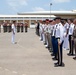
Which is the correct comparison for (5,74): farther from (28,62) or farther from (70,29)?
(70,29)

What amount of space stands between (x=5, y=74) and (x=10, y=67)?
1.35m

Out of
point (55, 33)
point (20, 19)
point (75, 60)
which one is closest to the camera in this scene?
point (55, 33)

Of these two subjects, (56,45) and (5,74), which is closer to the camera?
(5,74)

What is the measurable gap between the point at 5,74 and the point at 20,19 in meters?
76.6

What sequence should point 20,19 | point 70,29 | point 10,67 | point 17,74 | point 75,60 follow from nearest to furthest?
point 17,74, point 10,67, point 75,60, point 70,29, point 20,19

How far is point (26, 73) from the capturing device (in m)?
9.53

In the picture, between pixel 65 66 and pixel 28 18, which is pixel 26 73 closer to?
pixel 65 66

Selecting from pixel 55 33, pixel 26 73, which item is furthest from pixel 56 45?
pixel 26 73

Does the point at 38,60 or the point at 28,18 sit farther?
the point at 28,18

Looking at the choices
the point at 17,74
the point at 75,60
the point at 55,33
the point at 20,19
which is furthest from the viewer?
the point at 20,19

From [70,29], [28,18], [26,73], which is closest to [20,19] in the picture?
[28,18]

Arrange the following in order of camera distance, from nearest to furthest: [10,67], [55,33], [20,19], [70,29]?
[10,67] < [55,33] < [70,29] < [20,19]

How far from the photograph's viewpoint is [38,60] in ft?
41.0

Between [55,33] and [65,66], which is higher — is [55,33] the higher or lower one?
the higher one
